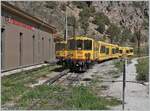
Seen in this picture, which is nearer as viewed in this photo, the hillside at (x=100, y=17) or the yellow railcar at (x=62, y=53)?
the yellow railcar at (x=62, y=53)

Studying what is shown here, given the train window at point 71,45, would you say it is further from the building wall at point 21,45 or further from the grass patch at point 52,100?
the grass patch at point 52,100

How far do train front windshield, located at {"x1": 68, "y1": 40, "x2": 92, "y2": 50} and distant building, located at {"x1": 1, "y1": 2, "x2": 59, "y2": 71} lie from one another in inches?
182

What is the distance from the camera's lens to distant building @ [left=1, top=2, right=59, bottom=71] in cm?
3117

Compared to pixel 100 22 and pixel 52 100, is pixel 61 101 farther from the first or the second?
pixel 100 22

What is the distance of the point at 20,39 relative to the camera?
36031 mm

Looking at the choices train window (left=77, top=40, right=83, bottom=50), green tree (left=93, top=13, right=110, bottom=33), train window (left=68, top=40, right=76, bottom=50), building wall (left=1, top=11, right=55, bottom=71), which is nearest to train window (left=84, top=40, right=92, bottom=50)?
train window (left=77, top=40, right=83, bottom=50)

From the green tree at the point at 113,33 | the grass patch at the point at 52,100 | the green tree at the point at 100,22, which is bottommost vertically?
the grass patch at the point at 52,100

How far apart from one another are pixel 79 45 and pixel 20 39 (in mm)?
6947

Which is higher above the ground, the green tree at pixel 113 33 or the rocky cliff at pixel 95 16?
the rocky cliff at pixel 95 16

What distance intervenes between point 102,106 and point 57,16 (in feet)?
194

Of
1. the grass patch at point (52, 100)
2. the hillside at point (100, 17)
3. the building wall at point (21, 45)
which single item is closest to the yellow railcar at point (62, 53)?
the building wall at point (21, 45)

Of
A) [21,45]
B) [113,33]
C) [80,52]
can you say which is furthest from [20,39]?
[113,33]

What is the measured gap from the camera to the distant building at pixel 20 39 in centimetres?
3117

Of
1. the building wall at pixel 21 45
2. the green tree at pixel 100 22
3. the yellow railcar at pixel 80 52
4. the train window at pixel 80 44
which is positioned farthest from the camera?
the green tree at pixel 100 22
